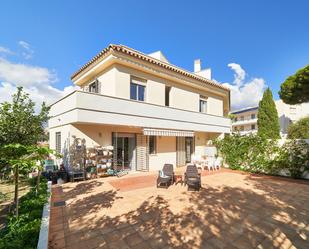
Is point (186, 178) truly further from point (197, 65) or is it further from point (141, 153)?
point (197, 65)

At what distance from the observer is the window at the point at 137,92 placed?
1659 cm

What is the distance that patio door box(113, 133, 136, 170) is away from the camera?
16.2m

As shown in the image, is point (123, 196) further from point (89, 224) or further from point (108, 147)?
point (108, 147)

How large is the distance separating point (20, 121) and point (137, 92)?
10187 mm

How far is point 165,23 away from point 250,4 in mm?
7808

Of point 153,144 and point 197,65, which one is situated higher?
point 197,65

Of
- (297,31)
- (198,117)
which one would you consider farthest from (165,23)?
(297,31)

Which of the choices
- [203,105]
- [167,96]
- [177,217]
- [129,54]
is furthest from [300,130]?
[177,217]

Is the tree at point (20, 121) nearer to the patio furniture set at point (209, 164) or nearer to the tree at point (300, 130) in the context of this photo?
the patio furniture set at point (209, 164)

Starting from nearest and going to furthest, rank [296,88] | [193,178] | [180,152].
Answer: [193,178] < [180,152] < [296,88]

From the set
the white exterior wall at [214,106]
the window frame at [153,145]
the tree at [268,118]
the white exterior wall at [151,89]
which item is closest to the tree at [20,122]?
the white exterior wall at [151,89]

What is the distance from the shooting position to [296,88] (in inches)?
958

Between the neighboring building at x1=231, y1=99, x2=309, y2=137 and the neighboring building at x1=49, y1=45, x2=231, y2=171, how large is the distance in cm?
3089

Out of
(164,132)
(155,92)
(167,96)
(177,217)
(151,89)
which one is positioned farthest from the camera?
(167,96)
